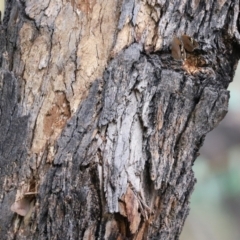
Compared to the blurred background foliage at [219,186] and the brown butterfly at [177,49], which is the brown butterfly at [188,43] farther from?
the blurred background foliage at [219,186]

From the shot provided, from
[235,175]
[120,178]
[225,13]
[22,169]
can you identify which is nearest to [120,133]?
[120,178]

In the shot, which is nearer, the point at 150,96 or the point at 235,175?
the point at 150,96

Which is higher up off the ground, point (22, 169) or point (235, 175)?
point (235, 175)

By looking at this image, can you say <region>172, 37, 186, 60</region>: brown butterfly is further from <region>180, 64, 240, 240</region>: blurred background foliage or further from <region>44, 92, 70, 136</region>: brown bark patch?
<region>180, 64, 240, 240</region>: blurred background foliage

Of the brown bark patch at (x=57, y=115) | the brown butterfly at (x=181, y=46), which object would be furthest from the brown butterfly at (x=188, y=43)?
the brown bark patch at (x=57, y=115)

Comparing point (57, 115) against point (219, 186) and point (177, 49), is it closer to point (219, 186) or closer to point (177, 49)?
point (177, 49)

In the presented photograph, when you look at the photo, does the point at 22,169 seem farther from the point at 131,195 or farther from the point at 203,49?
the point at 203,49

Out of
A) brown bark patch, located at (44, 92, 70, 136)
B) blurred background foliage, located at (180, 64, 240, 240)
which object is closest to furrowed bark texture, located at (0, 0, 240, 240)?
brown bark patch, located at (44, 92, 70, 136)
